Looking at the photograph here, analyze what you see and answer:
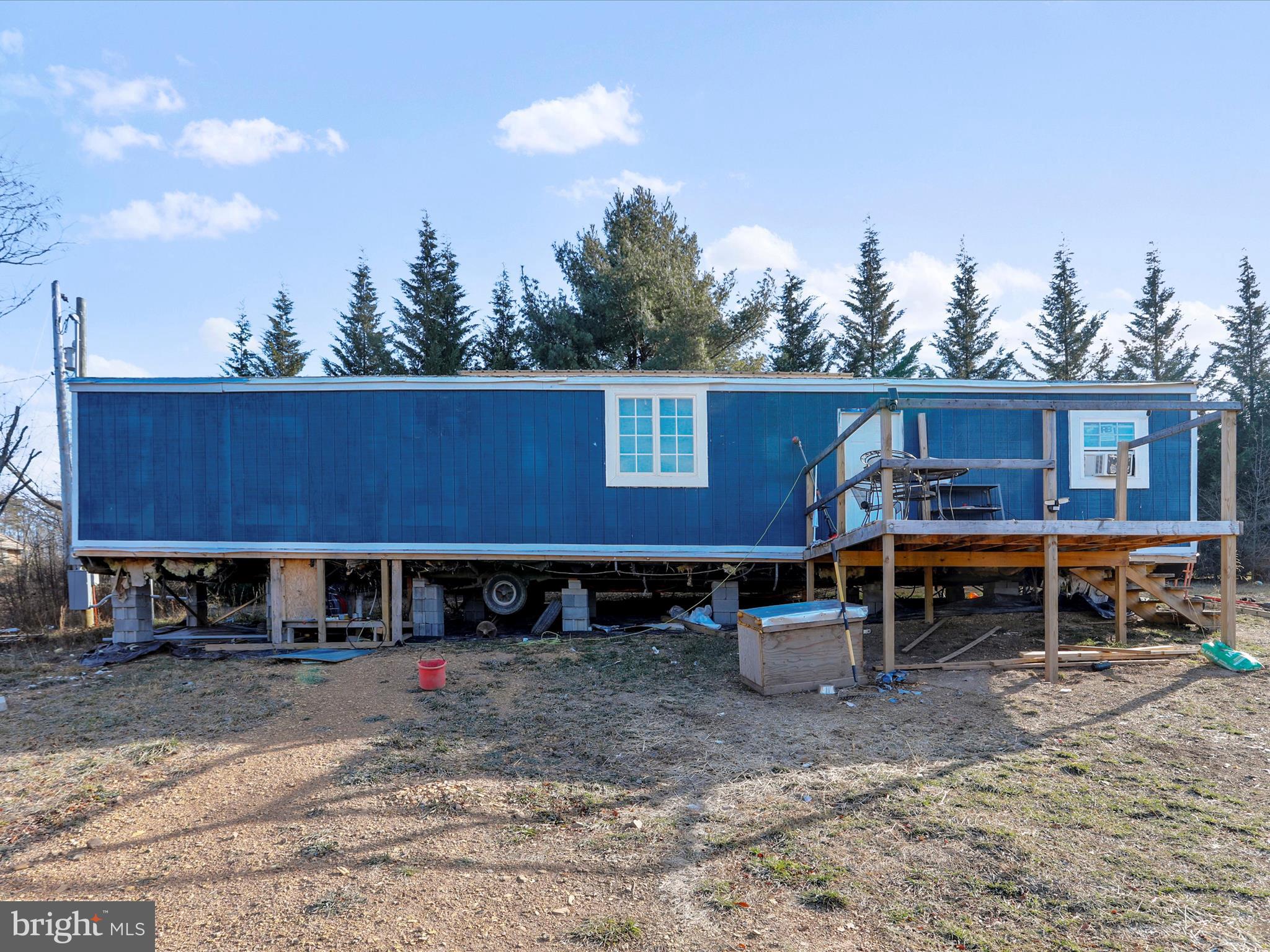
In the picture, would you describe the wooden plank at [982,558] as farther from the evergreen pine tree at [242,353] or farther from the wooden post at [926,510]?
the evergreen pine tree at [242,353]

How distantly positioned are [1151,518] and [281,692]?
425 inches

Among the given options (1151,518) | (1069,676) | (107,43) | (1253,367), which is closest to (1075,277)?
(1253,367)

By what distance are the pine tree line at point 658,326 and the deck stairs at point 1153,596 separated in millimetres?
10941

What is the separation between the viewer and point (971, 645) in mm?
7723

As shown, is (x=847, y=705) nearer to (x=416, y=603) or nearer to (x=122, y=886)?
(x=122, y=886)

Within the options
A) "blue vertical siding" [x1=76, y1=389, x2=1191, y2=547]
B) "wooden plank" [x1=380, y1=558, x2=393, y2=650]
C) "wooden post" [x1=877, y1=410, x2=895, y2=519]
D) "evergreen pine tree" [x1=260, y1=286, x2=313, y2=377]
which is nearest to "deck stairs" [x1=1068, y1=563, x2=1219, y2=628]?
"blue vertical siding" [x1=76, y1=389, x2=1191, y2=547]

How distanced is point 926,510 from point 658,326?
39.2 ft

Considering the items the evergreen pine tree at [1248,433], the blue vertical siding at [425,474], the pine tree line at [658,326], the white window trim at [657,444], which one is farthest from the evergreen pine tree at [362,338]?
the evergreen pine tree at [1248,433]

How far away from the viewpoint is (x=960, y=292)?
87.2 ft

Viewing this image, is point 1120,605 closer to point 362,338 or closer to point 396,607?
point 396,607

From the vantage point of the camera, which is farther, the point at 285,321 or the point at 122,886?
the point at 285,321

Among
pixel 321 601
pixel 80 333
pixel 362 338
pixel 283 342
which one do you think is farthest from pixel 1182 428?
pixel 283 342

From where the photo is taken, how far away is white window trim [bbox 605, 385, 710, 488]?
954cm

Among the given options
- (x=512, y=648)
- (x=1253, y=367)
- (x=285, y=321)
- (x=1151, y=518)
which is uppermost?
(x=285, y=321)
